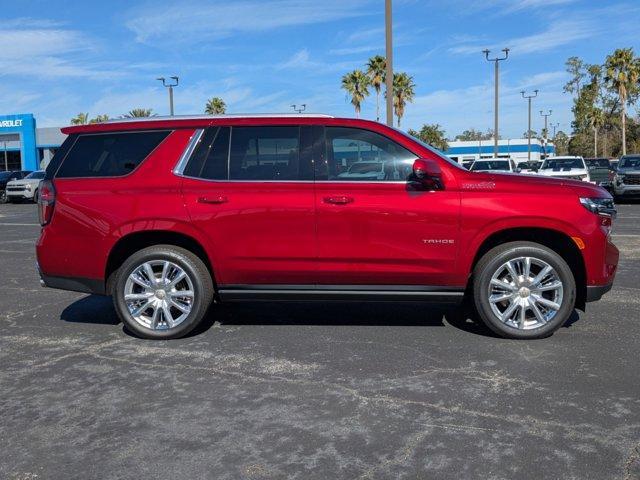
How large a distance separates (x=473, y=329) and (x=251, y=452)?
9.99 ft

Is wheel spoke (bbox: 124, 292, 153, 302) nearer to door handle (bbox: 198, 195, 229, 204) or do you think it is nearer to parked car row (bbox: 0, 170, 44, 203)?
door handle (bbox: 198, 195, 229, 204)

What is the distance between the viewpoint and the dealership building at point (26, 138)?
2207 inches

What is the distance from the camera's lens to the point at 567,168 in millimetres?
23031

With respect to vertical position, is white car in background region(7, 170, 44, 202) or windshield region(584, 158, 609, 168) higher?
windshield region(584, 158, 609, 168)

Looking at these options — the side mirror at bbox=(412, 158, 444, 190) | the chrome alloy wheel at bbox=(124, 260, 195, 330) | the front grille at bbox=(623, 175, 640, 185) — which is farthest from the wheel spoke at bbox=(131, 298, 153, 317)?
the front grille at bbox=(623, 175, 640, 185)

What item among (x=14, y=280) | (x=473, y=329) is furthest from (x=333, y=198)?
(x=14, y=280)

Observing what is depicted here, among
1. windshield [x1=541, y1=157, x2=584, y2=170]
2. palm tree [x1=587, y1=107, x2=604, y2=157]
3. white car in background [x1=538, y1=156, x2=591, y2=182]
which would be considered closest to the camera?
white car in background [x1=538, y1=156, x2=591, y2=182]

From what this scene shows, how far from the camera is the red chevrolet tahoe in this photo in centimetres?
526

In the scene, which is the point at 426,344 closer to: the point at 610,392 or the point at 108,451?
the point at 610,392

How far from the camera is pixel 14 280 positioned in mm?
8633

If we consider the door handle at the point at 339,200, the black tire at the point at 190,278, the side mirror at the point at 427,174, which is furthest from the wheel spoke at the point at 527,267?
the black tire at the point at 190,278

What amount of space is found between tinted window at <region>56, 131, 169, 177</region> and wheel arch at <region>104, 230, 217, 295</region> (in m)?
0.59

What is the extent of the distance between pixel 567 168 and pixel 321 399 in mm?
21289

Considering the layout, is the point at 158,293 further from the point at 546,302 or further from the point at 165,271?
the point at 546,302
